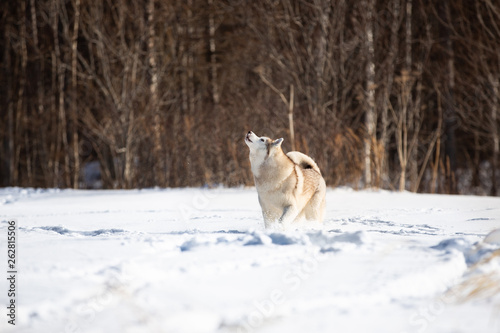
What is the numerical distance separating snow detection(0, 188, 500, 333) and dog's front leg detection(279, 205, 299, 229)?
0.58 meters

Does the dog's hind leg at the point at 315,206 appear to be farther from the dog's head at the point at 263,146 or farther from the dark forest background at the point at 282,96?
the dark forest background at the point at 282,96

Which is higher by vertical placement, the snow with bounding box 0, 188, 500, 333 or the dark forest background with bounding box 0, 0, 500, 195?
the dark forest background with bounding box 0, 0, 500, 195

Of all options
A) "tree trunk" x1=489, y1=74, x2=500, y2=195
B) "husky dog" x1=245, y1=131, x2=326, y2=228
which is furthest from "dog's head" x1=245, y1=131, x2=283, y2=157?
"tree trunk" x1=489, y1=74, x2=500, y2=195

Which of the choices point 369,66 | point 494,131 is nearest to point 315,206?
point 369,66

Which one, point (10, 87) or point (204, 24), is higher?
point (204, 24)

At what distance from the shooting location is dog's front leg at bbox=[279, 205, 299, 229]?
14.3 ft

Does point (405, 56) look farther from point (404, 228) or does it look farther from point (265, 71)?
point (404, 228)

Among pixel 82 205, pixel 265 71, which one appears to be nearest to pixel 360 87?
pixel 265 71

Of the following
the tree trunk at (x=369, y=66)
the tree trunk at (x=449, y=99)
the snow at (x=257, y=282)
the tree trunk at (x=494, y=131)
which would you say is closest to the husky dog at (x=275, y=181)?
the snow at (x=257, y=282)

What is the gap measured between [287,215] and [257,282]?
5.24 feet

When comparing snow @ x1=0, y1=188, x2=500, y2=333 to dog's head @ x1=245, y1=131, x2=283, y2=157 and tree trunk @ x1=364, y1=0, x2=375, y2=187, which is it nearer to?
dog's head @ x1=245, y1=131, x2=283, y2=157

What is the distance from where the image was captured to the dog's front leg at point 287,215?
4352 mm

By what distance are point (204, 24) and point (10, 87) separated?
18.5 ft

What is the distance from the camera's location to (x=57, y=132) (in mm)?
13328
